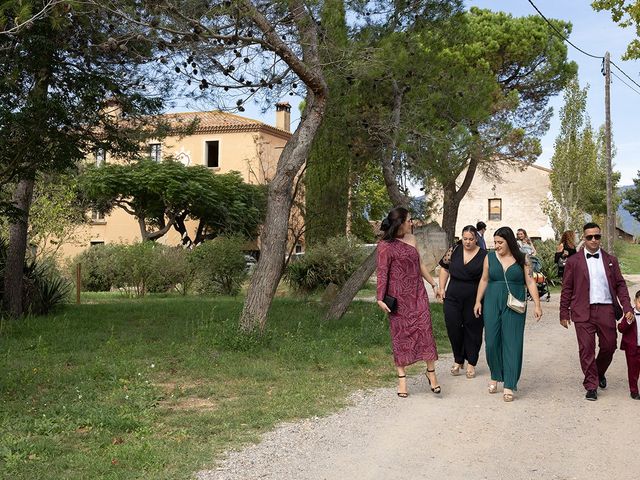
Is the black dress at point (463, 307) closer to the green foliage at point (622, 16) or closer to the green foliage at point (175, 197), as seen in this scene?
the green foliage at point (622, 16)

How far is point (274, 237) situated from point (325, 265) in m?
10.4

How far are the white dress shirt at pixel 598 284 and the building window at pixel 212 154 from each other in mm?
37248

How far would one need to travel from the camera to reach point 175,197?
122 feet

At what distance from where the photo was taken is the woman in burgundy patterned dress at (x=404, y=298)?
757cm

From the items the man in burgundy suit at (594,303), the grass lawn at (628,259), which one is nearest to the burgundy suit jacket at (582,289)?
the man in burgundy suit at (594,303)

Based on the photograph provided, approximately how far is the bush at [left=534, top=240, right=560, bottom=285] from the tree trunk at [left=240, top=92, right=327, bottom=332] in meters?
15.6

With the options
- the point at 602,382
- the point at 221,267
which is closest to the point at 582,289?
the point at 602,382

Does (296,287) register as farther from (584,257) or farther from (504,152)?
(584,257)

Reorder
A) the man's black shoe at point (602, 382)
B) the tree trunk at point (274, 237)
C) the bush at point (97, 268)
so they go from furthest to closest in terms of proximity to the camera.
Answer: the bush at point (97, 268)
the tree trunk at point (274, 237)
the man's black shoe at point (602, 382)

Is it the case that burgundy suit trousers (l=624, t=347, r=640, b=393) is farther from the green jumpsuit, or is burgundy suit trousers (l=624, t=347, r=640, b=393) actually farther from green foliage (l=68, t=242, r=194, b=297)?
green foliage (l=68, t=242, r=194, b=297)

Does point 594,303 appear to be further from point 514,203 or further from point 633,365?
point 514,203

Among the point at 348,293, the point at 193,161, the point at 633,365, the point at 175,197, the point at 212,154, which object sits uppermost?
the point at 212,154

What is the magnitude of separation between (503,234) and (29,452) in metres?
4.87

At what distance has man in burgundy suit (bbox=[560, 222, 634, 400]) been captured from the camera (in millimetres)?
7488
